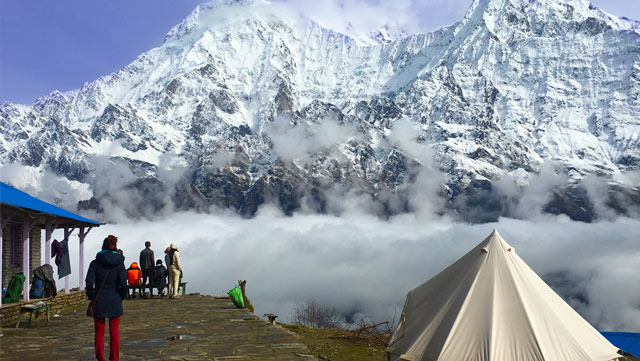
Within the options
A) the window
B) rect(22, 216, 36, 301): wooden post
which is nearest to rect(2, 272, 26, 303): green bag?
rect(22, 216, 36, 301): wooden post

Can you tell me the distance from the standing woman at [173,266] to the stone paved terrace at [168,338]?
167 inches

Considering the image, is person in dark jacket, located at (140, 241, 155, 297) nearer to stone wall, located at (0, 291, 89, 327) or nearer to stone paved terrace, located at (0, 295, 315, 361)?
stone wall, located at (0, 291, 89, 327)

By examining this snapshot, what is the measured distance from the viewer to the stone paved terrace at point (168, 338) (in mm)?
9758

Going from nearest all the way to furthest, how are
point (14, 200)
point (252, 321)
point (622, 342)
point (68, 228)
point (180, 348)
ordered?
point (180, 348) < point (252, 321) < point (14, 200) < point (68, 228) < point (622, 342)

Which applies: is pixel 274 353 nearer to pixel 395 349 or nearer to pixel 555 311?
pixel 395 349

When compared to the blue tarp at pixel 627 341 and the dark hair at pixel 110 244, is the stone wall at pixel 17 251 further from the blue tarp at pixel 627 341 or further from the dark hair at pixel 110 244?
the blue tarp at pixel 627 341

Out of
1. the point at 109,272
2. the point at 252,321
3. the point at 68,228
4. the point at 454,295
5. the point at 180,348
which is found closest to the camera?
the point at 109,272

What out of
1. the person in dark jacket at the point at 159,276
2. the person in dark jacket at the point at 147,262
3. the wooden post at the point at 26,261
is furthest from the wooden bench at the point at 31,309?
the person in dark jacket at the point at 159,276

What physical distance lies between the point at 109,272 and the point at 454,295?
6858mm

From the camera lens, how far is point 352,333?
1644cm

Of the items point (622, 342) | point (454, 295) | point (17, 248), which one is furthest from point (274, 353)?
point (622, 342)

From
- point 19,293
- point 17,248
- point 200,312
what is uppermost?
point 17,248

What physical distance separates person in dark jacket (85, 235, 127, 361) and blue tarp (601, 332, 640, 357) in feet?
94.4

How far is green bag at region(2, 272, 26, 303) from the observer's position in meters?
16.3
